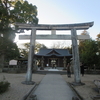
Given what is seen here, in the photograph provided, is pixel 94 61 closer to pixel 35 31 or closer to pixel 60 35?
pixel 60 35

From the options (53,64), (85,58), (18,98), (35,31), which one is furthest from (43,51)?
(18,98)

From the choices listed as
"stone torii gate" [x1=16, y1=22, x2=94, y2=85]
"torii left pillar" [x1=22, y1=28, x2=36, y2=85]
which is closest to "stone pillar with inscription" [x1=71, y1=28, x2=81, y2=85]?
"stone torii gate" [x1=16, y1=22, x2=94, y2=85]

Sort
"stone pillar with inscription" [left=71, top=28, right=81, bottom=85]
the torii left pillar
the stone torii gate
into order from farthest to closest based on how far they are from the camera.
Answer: the stone torii gate < the torii left pillar < "stone pillar with inscription" [left=71, top=28, right=81, bottom=85]

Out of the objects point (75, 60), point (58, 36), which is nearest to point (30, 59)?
point (58, 36)

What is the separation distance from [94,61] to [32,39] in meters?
13.4

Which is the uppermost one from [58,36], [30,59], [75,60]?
[58,36]

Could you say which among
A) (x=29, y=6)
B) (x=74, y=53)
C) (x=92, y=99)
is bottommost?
(x=92, y=99)

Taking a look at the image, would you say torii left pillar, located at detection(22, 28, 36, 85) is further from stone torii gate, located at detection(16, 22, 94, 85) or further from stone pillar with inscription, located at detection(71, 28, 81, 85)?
stone pillar with inscription, located at detection(71, 28, 81, 85)

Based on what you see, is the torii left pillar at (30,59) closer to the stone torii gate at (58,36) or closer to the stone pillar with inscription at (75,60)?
the stone torii gate at (58,36)

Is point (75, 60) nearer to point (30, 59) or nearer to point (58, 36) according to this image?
point (58, 36)

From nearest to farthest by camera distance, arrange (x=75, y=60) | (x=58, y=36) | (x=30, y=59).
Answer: (x=75, y=60)
(x=30, y=59)
(x=58, y=36)

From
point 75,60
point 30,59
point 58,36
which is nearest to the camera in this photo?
point 75,60

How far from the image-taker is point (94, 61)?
18031mm

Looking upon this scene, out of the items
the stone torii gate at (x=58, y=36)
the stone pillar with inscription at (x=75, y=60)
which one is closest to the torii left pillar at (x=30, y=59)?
the stone torii gate at (x=58, y=36)
